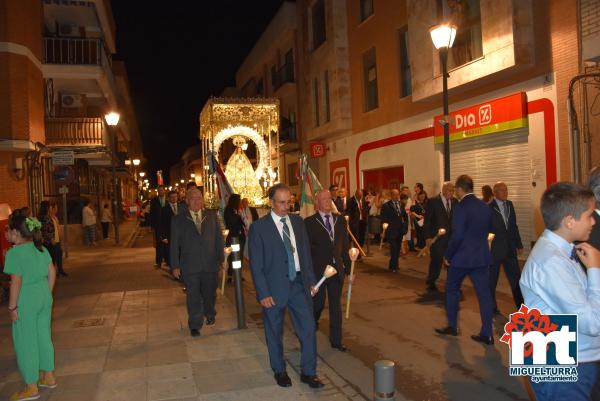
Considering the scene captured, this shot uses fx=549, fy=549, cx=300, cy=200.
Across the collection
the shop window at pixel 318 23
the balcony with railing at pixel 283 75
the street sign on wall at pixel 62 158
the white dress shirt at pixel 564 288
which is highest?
the shop window at pixel 318 23

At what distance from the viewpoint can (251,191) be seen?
805 inches

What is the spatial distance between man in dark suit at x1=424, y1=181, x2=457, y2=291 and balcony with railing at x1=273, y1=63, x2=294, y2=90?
65.9ft

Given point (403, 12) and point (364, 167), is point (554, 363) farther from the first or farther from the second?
point (364, 167)

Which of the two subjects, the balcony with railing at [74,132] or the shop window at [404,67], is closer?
the shop window at [404,67]

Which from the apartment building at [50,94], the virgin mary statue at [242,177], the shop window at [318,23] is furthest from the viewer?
the shop window at [318,23]

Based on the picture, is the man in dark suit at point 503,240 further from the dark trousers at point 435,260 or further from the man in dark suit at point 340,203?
the man in dark suit at point 340,203

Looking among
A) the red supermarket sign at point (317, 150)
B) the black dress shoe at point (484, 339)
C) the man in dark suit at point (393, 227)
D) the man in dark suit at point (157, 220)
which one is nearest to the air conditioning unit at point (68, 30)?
the red supermarket sign at point (317, 150)

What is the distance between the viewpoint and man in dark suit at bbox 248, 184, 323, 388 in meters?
5.00

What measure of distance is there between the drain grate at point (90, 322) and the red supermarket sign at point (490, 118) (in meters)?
7.53

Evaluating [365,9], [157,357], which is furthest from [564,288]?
[365,9]

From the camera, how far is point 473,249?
6363mm

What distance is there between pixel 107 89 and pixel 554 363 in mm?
23924

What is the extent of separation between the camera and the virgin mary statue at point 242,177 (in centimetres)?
2031

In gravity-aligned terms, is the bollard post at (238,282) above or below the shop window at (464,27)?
below
